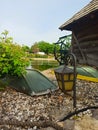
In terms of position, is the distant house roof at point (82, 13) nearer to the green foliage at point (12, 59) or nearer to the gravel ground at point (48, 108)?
the green foliage at point (12, 59)

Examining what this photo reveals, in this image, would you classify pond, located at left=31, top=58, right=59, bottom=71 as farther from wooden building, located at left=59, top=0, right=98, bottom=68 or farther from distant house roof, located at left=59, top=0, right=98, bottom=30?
distant house roof, located at left=59, top=0, right=98, bottom=30

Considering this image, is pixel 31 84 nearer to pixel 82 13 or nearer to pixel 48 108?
pixel 48 108

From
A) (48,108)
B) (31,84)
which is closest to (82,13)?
(31,84)

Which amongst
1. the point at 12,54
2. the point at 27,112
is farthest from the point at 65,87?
the point at 12,54

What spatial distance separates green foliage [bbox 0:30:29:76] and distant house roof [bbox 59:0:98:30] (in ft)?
13.4

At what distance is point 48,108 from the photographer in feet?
18.5

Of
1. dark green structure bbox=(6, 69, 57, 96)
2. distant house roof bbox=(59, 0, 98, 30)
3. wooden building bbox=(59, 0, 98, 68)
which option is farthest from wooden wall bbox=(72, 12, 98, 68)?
dark green structure bbox=(6, 69, 57, 96)

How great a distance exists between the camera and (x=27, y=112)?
5477 millimetres

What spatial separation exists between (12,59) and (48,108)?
2140 millimetres

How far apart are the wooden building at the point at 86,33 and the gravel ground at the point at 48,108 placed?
4.54 m

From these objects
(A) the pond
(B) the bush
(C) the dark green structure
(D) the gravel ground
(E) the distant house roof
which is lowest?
(A) the pond

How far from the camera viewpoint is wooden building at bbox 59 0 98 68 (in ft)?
36.6

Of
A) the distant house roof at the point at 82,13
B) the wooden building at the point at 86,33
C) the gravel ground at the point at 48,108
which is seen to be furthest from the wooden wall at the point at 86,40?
the gravel ground at the point at 48,108

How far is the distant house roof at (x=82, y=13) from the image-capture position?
1078 cm
